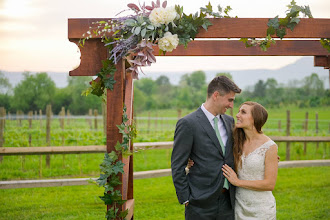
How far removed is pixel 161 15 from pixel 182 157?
1.09 metres

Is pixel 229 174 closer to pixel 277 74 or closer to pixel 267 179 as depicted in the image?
pixel 267 179

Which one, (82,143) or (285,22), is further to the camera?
(82,143)

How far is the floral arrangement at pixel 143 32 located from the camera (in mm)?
2836

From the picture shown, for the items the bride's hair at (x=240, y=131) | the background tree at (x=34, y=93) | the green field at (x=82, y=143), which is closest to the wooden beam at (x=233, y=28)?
the bride's hair at (x=240, y=131)

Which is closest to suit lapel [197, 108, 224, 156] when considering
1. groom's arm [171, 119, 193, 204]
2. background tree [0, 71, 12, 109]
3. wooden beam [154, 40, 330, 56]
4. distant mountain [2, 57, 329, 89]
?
groom's arm [171, 119, 193, 204]

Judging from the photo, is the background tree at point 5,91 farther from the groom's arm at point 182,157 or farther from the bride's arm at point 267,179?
the bride's arm at point 267,179

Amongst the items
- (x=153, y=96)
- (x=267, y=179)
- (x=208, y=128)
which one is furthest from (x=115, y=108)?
(x=153, y=96)

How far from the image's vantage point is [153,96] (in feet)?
76.8

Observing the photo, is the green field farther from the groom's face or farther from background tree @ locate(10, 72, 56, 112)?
the groom's face

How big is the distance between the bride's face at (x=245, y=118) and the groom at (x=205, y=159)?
0.16 meters

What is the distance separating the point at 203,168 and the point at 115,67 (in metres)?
1.05

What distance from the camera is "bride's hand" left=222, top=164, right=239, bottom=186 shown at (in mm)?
3068

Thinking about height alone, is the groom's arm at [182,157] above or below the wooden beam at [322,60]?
below

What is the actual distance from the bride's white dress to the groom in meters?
0.13
